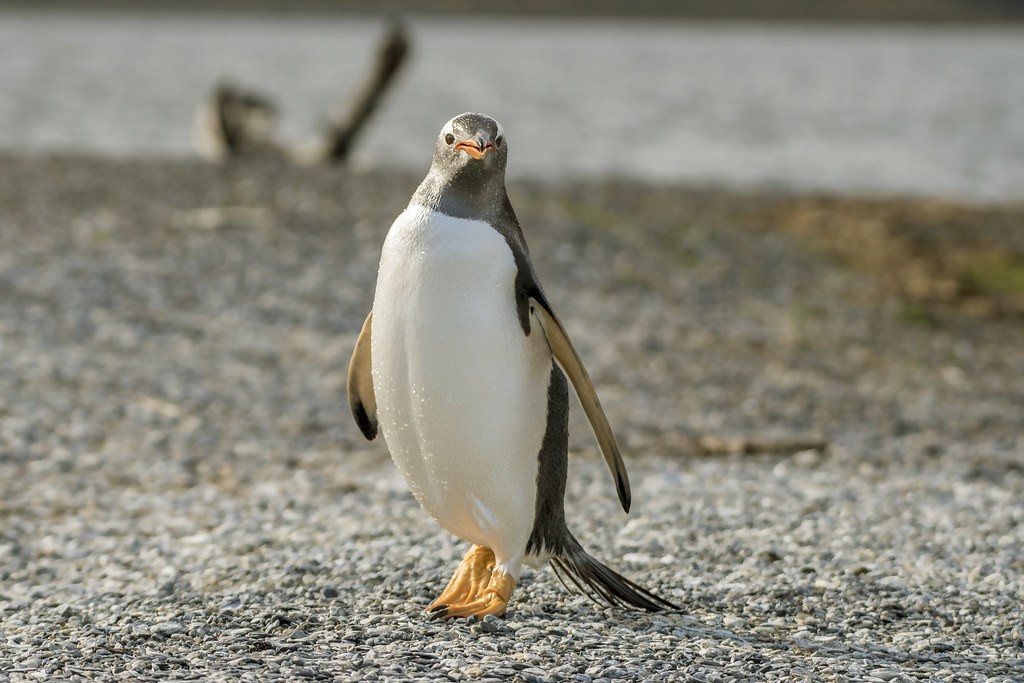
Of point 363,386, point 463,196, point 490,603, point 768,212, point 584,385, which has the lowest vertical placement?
point 768,212

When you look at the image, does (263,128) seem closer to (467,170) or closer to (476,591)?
(476,591)

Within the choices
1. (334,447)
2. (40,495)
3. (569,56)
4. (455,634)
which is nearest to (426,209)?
(455,634)

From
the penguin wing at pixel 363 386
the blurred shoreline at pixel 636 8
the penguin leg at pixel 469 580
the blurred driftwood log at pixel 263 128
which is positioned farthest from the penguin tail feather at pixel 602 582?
the blurred shoreline at pixel 636 8

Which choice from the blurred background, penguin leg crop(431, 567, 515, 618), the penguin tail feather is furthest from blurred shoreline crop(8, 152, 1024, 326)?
penguin leg crop(431, 567, 515, 618)

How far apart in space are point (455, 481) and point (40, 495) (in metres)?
3.01

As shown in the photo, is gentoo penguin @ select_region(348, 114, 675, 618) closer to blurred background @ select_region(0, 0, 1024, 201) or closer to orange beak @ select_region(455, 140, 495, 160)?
orange beak @ select_region(455, 140, 495, 160)

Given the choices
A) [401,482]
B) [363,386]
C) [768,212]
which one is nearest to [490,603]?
[363,386]

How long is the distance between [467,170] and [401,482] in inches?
115

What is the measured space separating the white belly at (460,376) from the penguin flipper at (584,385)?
1.7 inches

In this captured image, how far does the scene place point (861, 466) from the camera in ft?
24.3

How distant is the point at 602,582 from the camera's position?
14.6ft

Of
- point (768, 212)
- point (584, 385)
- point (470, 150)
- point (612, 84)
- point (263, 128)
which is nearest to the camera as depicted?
point (470, 150)

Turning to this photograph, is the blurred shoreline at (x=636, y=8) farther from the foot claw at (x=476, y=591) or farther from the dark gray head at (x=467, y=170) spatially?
→ the dark gray head at (x=467, y=170)

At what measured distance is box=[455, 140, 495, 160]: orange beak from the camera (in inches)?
155
